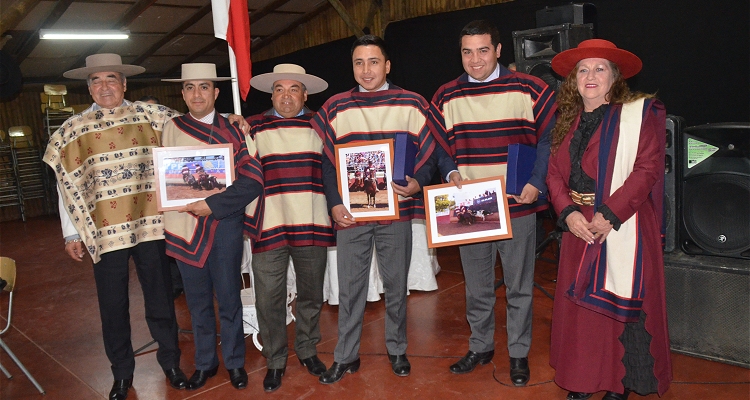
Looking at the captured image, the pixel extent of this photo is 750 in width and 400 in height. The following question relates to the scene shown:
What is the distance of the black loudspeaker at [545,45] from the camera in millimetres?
3867

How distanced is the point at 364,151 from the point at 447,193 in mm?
469

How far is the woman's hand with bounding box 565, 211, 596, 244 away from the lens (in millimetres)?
2639

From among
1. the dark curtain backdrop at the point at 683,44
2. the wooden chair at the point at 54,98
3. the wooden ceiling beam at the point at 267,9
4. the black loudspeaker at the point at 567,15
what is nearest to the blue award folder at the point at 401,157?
the black loudspeaker at the point at 567,15

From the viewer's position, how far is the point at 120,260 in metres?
3.18

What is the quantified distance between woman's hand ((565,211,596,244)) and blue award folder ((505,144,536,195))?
278 millimetres

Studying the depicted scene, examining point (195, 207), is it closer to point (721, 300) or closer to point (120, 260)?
point (120, 260)

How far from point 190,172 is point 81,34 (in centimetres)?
899

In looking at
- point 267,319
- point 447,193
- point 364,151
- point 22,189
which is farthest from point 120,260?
point 22,189

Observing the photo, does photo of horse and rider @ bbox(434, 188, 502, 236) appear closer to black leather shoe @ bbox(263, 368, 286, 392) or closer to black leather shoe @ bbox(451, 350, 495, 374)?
black leather shoe @ bbox(451, 350, 495, 374)

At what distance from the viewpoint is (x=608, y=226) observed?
257cm

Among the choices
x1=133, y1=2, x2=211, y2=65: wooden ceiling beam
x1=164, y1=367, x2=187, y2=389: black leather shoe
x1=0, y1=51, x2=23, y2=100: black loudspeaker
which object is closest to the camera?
x1=164, y1=367, x2=187, y2=389: black leather shoe

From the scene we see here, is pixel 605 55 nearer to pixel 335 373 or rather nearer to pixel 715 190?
pixel 715 190

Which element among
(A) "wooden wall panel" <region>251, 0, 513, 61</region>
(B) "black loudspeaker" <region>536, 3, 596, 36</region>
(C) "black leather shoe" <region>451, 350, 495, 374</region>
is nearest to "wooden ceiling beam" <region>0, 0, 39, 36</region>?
(A) "wooden wall panel" <region>251, 0, 513, 61</region>

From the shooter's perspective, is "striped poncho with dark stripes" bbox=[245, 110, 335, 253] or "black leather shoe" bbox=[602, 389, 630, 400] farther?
"striped poncho with dark stripes" bbox=[245, 110, 335, 253]
